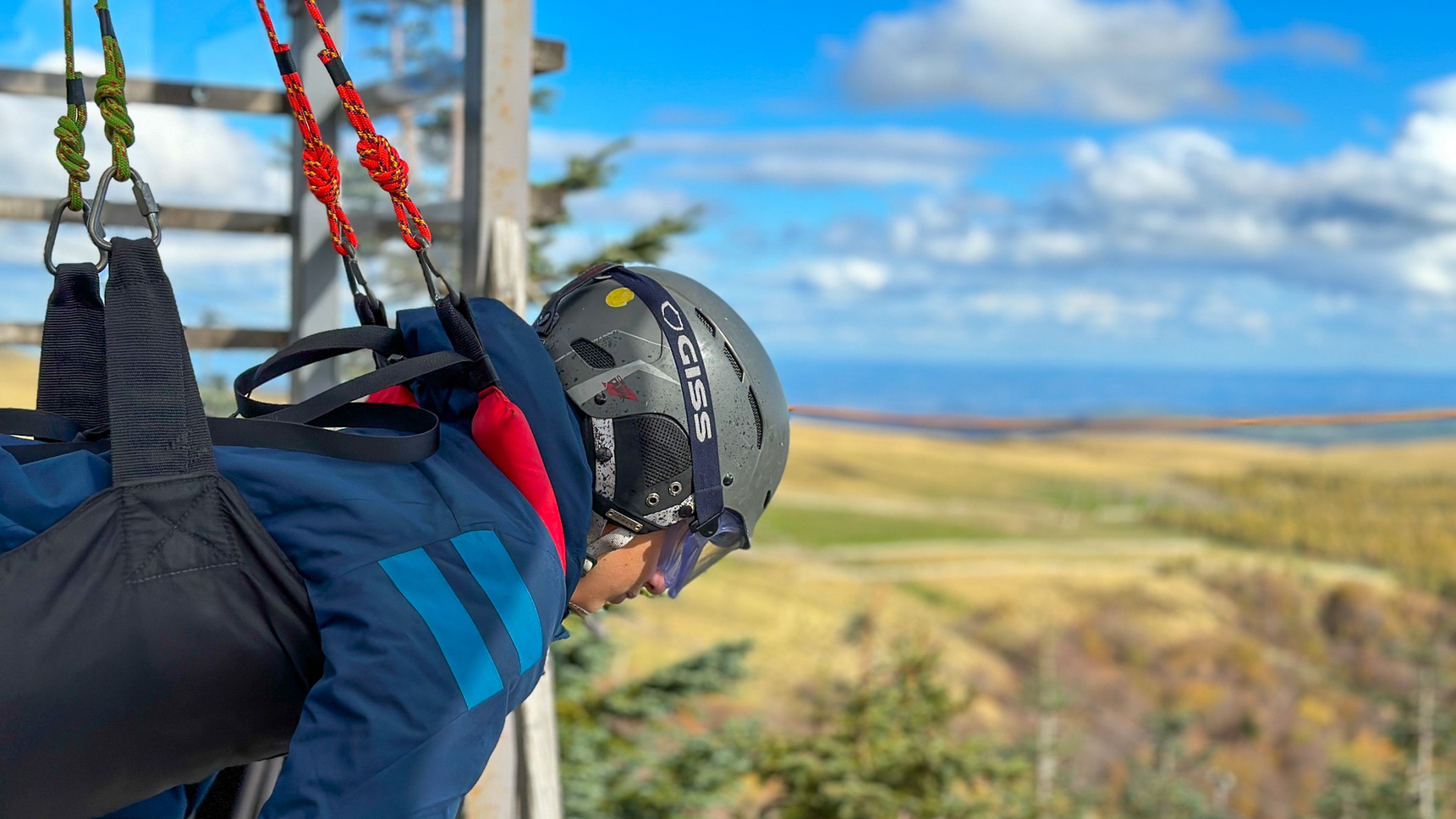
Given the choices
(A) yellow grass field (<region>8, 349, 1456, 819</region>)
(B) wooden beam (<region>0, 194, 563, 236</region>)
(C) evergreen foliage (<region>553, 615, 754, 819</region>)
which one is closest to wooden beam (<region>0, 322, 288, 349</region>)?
(B) wooden beam (<region>0, 194, 563, 236</region>)

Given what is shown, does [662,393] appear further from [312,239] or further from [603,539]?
[312,239]

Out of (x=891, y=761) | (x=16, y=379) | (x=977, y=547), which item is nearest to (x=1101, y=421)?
(x=16, y=379)

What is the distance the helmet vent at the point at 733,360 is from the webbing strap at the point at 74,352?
0.96m

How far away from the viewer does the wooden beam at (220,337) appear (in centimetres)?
407

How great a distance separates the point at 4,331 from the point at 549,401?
3.29 m

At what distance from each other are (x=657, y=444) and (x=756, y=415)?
0.85ft

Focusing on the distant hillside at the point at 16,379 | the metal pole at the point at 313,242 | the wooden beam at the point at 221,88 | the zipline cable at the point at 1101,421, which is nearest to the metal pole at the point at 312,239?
the metal pole at the point at 313,242

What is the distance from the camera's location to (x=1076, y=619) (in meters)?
69.2

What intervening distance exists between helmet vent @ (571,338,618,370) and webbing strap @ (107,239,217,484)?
2.18ft

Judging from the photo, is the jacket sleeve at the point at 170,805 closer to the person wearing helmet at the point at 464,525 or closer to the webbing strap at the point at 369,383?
the person wearing helmet at the point at 464,525

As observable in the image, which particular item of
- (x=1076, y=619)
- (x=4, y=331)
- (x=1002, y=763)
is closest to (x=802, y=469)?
(x=1076, y=619)

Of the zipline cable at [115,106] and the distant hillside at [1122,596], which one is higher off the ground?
the zipline cable at [115,106]

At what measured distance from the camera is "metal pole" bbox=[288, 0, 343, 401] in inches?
167

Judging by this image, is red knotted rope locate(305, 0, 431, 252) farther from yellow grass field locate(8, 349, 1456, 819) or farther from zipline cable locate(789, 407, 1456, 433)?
yellow grass field locate(8, 349, 1456, 819)
